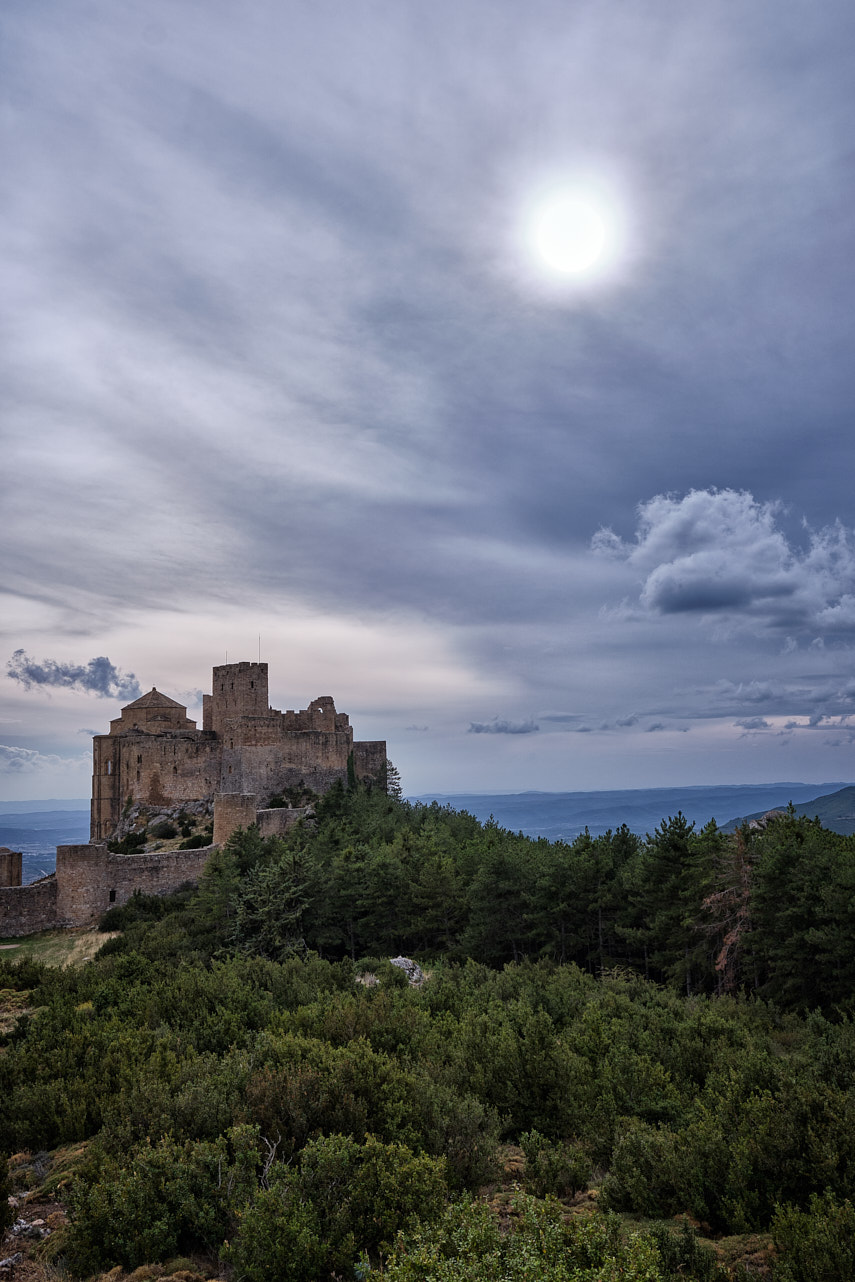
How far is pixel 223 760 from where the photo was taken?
4559 centimetres

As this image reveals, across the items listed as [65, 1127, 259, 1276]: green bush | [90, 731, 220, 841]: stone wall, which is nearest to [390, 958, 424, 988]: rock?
[65, 1127, 259, 1276]: green bush

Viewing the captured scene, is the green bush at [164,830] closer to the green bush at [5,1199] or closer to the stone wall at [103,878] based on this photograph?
the stone wall at [103,878]

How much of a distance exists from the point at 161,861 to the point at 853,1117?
1300 inches

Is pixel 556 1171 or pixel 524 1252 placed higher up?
pixel 524 1252

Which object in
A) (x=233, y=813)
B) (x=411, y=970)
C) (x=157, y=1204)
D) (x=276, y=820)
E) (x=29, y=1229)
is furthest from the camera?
(x=276, y=820)

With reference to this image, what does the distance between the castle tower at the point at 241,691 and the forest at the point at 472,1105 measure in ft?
73.9

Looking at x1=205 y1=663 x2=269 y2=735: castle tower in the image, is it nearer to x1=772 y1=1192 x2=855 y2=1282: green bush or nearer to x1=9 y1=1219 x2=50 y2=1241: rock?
x1=9 y1=1219 x2=50 y2=1241: rock

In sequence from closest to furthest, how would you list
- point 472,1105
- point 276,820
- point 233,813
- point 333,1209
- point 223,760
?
point 333,1209, point 472,1105, point 233,813, point 276,820, point 223,760

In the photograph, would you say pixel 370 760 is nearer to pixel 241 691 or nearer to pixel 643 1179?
pixel 241 691

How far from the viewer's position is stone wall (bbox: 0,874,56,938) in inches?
1238

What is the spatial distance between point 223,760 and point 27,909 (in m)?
15.2

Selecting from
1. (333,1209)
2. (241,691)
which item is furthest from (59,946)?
(333,1209)

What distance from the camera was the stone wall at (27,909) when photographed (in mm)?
31453

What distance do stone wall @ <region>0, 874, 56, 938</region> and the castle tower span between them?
16414 millimetres
